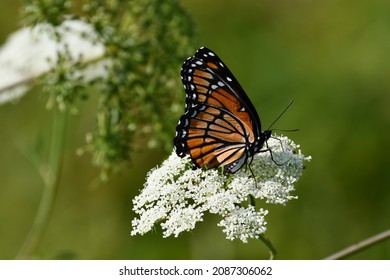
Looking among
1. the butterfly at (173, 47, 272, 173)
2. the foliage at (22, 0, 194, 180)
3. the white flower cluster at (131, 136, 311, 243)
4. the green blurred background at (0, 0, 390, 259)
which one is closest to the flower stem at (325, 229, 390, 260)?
the white flower cluster at (131, 136, 311, 243)

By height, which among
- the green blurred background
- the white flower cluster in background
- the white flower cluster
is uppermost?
the white flower cluster

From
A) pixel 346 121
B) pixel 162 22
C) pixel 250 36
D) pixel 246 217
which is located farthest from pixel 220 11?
pixel 246 217

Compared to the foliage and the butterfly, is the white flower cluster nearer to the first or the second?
the butterfly

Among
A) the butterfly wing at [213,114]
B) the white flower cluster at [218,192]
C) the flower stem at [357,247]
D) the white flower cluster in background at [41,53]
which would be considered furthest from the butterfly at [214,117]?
the white flower cluster in background at [41,53]

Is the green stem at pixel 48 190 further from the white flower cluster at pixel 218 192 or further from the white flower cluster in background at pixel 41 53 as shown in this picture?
the white flower cluster at pixel 218 192

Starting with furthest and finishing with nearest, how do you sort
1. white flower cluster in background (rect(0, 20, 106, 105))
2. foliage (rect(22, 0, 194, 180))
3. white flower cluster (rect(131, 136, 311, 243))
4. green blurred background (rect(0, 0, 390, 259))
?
green blurred background (rect(0, 0, 390, 259)), white flower cluster in background (rect(0, 20, 106, 105)), foliage (rect(22, 0, 194, 180)), white flower cluster (rect(131, 136, 311, 243))

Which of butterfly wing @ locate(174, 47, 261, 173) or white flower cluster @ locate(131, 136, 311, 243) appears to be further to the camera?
butterfly wing @ locate(174, 47, 261, 173)
